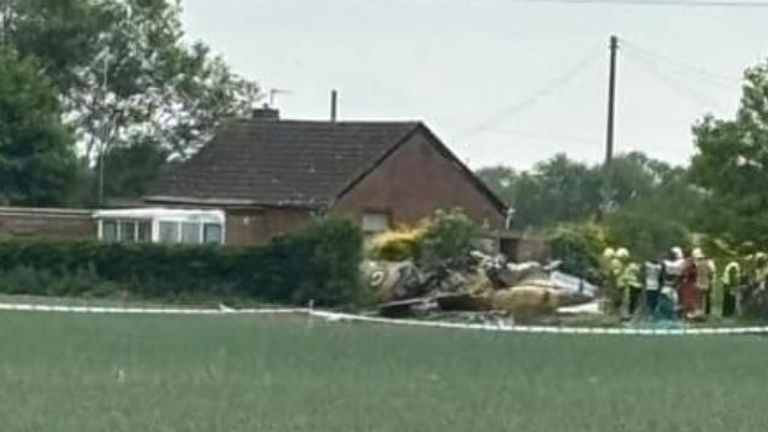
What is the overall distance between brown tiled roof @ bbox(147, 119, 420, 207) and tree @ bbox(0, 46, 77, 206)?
176 inches

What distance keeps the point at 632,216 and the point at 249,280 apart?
23497mm

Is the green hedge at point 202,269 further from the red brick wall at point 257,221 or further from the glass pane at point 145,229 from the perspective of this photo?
the red brick wall at point 257,221

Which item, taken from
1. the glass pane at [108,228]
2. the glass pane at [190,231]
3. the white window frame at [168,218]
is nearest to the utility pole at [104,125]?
the glass pane at [108,228]

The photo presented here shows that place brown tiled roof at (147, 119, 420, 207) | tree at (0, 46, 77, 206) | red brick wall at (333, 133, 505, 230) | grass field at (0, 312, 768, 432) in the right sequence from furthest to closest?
tree at (0, 46, 77, 206) → red brick wall at (333, 133, 505, 230) → brown tiled roof at (147, 119, 420, 207) → grass field at (0, 312, 768, 432)

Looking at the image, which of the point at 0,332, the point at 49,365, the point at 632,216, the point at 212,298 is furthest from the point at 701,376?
the point at 632,216

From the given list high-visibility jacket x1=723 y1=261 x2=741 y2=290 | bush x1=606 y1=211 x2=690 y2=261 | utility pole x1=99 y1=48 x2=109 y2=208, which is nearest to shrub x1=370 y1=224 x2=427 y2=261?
bush x1=606 y1=211 x2=690 y2=261

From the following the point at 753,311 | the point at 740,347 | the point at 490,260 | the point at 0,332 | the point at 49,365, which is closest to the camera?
the point at 49,365

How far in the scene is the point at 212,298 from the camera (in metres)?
55.3

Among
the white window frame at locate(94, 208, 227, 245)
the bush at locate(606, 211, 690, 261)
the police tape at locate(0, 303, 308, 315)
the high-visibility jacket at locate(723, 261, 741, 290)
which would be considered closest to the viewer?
the police tape at locate(0, 303, 308, 315)

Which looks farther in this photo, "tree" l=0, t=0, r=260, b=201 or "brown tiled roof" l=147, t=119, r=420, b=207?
"tree" l=0, t=0, r=260, b=201

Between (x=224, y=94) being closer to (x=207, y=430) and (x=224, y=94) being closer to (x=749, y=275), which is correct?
(x=749, y=275)

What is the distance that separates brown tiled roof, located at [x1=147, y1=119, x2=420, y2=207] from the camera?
7806cm

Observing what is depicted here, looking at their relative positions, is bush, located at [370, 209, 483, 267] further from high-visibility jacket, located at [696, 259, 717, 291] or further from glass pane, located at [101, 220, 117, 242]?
glass pane, located at [101, 220, 117, 242]

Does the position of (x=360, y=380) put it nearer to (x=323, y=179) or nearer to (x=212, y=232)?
(x=212, y=232)
